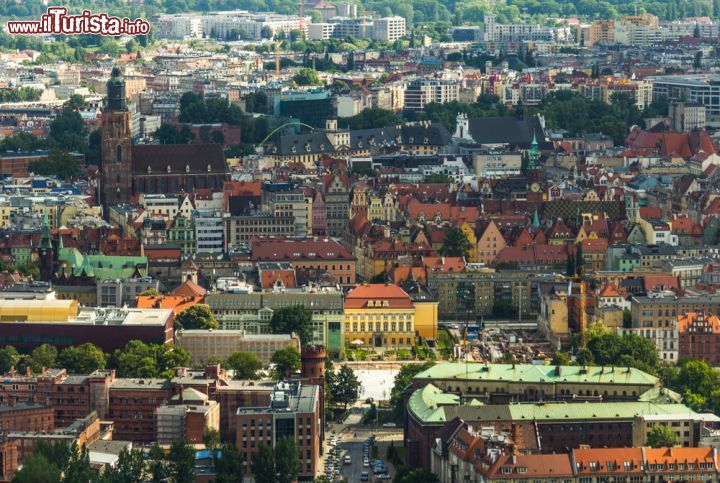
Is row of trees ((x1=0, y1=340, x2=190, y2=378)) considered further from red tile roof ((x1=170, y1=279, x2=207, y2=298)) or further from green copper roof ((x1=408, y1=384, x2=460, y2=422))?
green copper roof ((x1=408, y1=384, x2=460, y2=422))

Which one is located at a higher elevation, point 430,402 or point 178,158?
point 430,402

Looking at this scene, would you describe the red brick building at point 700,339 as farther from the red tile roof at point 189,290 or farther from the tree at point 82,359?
the tree at point 82,359

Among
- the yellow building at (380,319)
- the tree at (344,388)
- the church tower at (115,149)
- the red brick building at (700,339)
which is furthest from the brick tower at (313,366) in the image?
the church tower at (115,149)

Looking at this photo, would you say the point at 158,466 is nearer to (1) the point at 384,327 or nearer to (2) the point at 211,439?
(2) the point at 211,439

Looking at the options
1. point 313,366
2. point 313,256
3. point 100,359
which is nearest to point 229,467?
point 313,366

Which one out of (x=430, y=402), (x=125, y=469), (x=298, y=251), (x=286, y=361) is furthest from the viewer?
(x=298, y=251)

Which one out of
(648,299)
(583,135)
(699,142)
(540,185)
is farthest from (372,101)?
(648,299)

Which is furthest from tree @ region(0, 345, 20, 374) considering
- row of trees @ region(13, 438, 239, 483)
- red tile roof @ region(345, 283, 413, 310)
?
red tile roof @ region(345, 283, 413, 310)

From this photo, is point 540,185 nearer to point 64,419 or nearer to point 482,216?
point 482,216
